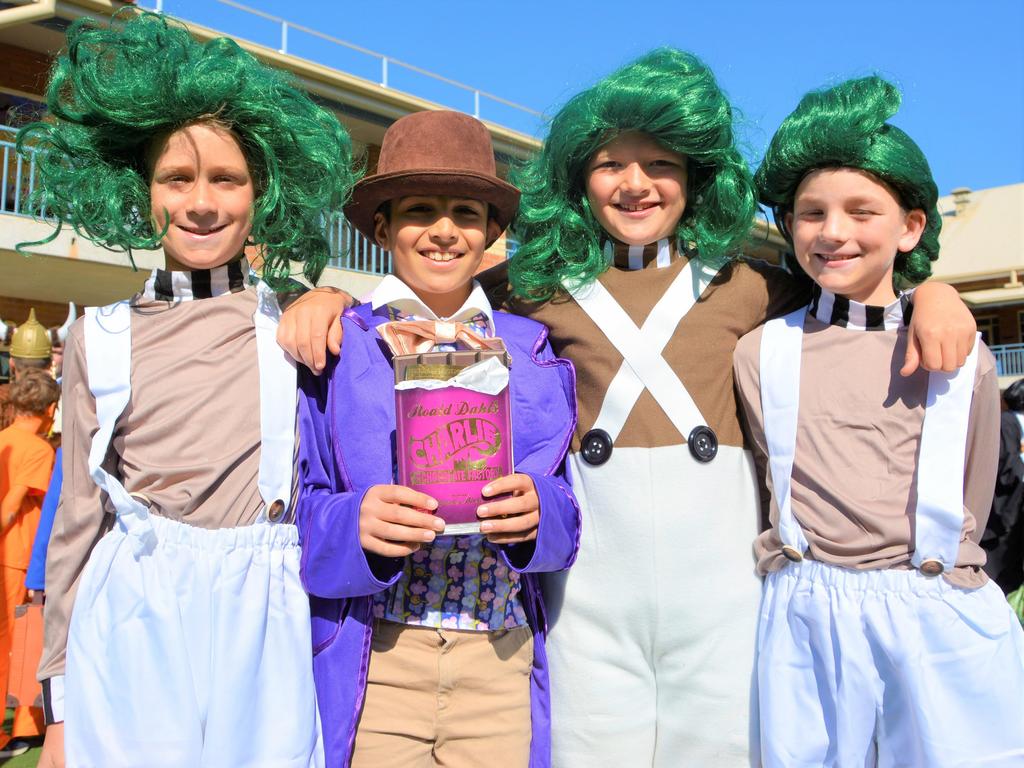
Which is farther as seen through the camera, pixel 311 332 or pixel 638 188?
pixel 638 188

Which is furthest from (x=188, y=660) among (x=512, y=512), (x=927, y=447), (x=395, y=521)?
(x=927, y=447)

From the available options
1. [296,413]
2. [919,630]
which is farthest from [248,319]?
[919,630]

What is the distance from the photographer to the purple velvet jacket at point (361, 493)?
1979 mm

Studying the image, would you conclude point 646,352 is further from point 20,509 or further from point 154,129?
point 20,509

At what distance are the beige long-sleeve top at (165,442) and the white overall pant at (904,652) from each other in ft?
4.29

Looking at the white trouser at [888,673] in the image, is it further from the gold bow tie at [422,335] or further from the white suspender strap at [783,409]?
the gold bow tie at [422,335]

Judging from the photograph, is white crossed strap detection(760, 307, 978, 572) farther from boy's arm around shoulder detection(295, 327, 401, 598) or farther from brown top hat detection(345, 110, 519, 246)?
boy's arm around shoulder detection(295, 327, 401, 598)

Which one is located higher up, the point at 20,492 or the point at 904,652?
the point at 20,492

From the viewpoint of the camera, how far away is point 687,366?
2367mm

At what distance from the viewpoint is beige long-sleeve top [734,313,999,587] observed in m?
2.13

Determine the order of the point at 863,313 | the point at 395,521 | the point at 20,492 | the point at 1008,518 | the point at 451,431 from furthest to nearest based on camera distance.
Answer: the point at 1008,518, the point at 20,492, the point at 863,313, the point at 395,521, the point at 451,431

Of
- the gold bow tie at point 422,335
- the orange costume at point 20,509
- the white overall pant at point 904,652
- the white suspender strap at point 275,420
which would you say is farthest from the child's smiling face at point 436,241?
the orange costume at point 20,509

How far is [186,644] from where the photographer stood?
6.23ft

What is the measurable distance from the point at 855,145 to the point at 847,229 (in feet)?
0.71
